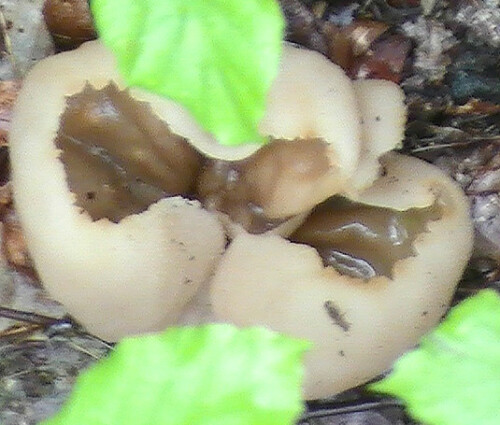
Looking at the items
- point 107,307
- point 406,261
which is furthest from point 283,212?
point 107,307

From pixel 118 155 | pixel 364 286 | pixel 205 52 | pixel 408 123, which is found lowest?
pixel 364 286

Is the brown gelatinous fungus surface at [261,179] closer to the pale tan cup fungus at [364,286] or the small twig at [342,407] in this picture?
the pale tan cup fungus at [364,286]

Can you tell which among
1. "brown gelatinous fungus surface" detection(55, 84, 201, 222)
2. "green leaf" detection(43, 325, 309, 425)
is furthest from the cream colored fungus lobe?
"green leaf" detection(43, 325, 309, 425)

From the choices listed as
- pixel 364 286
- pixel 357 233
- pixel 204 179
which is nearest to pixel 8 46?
pixel 204 179

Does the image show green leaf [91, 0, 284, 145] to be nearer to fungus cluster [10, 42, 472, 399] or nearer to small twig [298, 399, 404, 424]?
fungus cluster [10, 42, 472, 399]

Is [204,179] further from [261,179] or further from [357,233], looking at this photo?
[357,233]

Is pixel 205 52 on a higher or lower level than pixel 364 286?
higher

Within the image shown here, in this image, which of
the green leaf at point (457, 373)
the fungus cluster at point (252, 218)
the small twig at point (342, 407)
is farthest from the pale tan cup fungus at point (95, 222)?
the green leaf at point (457, 373)

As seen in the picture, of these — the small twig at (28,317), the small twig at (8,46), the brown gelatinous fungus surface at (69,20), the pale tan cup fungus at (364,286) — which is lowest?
the small twig at (28,317)
